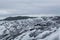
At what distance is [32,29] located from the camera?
8969mm

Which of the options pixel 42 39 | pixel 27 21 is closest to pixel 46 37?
pixel 42 39

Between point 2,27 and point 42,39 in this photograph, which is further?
point 2,27

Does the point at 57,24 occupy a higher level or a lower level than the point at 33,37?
higher

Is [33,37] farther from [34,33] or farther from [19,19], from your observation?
[19,19]

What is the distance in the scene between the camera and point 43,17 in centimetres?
901

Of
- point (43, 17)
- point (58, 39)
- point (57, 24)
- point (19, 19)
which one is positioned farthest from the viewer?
point (19, 19)

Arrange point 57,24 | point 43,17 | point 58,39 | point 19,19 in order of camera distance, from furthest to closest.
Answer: point 19,19 → point 43,17 → point 57,24 → point 58,39

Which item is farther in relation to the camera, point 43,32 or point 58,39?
point 43,32

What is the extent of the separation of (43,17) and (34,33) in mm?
917

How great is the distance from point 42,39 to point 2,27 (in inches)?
122

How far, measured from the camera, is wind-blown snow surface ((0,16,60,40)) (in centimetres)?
823

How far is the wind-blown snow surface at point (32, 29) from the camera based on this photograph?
27.0 feet

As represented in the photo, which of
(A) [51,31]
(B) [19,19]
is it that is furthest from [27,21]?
(A) [51,31]

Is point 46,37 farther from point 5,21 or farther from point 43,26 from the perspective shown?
point 5,21
